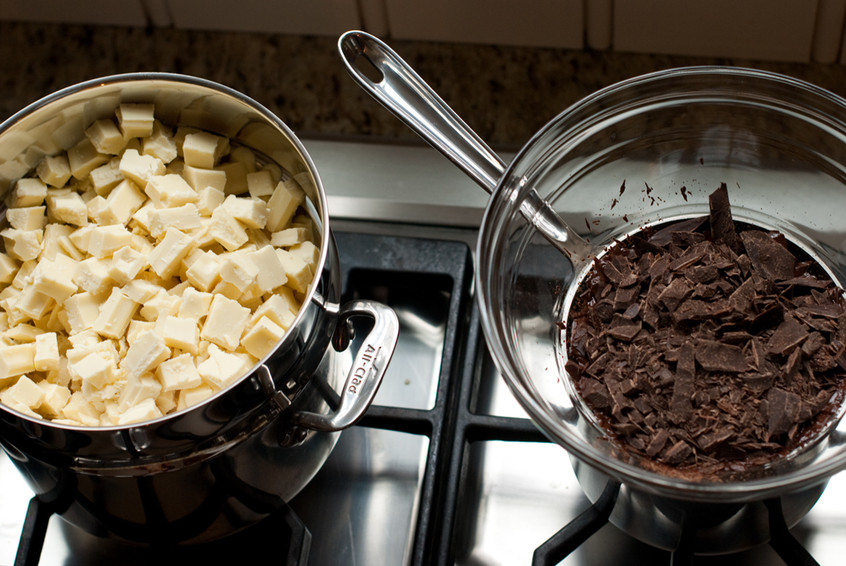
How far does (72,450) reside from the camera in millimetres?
683

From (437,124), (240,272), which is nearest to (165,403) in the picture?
(240,272)

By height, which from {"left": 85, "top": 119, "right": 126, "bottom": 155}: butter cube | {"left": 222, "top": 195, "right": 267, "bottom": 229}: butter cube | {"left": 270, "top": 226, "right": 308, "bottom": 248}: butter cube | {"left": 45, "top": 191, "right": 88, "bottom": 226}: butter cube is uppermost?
{"left": 85, "top": 119, "right": 126, "bottom": 155}: butter cube

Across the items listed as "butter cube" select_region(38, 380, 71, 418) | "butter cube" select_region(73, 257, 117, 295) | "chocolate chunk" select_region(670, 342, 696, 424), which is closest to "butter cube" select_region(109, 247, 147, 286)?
"butter cube" select_region(73, 257, 117, 295)

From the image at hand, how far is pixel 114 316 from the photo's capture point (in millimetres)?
769

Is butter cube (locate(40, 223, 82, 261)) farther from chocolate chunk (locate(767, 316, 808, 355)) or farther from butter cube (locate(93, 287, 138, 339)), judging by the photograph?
chocolate chunk (locate(767, 316, 808, 355))

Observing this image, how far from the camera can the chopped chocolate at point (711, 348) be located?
686 millimetres

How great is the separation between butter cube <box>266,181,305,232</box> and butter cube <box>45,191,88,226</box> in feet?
0.58

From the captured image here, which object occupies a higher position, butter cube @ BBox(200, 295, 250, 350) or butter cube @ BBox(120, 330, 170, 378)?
butter cube @ BBox(200, 295, 250, 350)

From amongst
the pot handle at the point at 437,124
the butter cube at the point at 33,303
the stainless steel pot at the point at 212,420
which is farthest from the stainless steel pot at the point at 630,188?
the butter cube at the point at 33,303

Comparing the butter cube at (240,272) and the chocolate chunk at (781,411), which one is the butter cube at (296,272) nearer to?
the butter cube at (240,272)

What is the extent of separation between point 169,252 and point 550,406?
0.36 meters

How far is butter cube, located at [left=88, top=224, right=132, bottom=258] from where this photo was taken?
80 centimetres

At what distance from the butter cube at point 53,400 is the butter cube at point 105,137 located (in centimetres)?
24

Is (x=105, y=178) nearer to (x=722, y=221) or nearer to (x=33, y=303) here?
(x=33, y=303)
